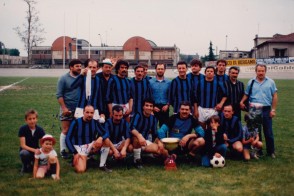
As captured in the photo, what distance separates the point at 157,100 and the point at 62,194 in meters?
2.96

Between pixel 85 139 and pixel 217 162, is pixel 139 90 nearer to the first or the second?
pixel 85 139

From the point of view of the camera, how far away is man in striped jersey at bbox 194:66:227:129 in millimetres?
6594

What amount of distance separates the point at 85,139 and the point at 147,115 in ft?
3.83

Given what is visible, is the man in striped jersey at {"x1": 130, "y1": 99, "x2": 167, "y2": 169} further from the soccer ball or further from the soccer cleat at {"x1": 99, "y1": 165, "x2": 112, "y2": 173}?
the soccer ball

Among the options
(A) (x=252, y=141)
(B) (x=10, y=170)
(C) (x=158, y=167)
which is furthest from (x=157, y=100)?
(B) (x=10, y=170)

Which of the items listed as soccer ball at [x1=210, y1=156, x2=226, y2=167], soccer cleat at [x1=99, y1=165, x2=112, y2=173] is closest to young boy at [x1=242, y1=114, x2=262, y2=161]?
soccer ball at [x1=210, y1=156, x2=226, y2=167]

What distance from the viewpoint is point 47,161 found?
5395 millimetres

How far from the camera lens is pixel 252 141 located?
6375 millimetres

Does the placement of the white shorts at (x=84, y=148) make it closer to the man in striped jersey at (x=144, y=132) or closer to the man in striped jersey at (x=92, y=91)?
the man in striped jersey at (x=92, y=91)

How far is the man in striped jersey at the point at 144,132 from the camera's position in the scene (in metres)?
5.91

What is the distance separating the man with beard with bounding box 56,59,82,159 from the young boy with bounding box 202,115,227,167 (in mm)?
2472

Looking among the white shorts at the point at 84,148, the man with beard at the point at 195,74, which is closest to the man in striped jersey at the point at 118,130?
the white shorts at the point at 84,148

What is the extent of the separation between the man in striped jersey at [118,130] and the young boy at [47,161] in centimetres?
98

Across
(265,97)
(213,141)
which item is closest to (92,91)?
(213,141)
